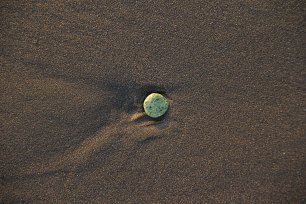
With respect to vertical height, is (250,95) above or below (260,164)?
above

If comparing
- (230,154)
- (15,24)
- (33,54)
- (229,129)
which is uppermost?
(15,24)

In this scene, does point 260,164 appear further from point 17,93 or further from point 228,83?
point 17,93

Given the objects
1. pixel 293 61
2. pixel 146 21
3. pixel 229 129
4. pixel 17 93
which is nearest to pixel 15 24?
pixel 17 93
